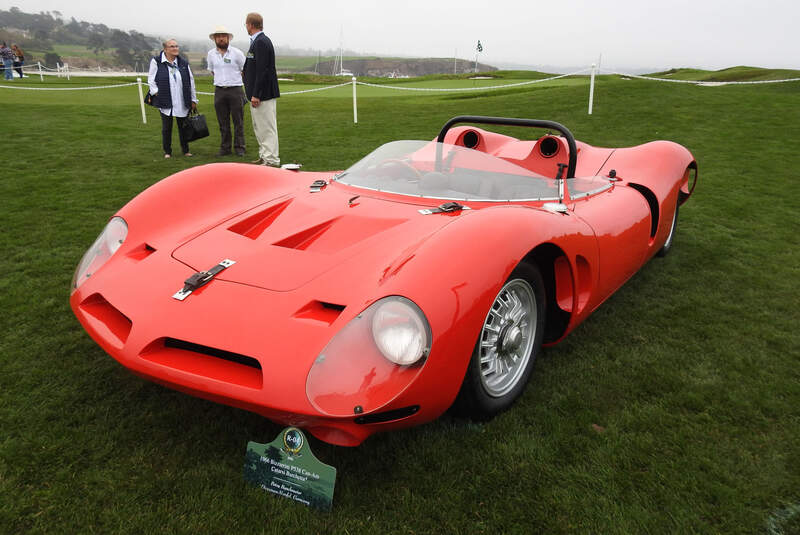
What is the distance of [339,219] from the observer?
267cm

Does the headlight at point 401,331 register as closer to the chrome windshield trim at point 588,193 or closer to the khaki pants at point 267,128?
the chrome windshield trim at point 588,193

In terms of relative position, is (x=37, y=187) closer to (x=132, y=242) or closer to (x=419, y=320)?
(x=132, y=242)

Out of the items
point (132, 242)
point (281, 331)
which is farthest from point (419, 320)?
point (132, 242)

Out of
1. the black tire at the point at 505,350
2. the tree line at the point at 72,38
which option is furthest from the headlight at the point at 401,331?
the tree line at the point at 72,38

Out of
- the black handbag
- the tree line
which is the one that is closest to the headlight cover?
the black handbag

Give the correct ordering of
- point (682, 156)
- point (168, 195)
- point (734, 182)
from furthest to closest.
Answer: point (734, 182) < point (682, 156) < point (168, 195)

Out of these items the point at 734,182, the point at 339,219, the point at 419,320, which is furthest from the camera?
the point at 734,182

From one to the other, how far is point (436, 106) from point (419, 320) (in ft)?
43.2

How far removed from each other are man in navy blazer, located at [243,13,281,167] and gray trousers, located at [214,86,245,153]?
0.46 m

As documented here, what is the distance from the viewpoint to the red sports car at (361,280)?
1.80 m

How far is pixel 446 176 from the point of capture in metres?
3.05

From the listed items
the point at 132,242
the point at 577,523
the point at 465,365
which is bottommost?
the point at 577,523

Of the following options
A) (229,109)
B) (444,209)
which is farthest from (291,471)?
(229,109)

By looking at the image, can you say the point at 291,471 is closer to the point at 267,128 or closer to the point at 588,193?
the point at 588,193
